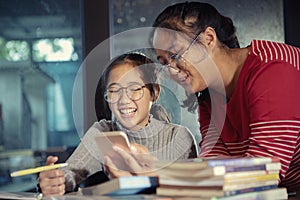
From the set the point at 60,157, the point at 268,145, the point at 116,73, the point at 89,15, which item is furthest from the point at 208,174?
the point at 60,157

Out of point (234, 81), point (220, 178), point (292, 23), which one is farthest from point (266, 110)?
point (292, 23)

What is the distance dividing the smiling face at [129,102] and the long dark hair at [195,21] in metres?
0.29

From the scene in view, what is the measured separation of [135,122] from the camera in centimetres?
153

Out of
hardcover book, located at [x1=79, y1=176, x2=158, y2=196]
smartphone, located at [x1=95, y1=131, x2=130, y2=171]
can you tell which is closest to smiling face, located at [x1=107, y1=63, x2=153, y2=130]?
smartphone, located at [x1=95, y1=131, x2=130, y2=171]

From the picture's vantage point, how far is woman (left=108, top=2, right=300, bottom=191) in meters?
1.06

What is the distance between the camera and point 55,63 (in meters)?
2.45

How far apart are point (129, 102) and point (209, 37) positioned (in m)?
0.36

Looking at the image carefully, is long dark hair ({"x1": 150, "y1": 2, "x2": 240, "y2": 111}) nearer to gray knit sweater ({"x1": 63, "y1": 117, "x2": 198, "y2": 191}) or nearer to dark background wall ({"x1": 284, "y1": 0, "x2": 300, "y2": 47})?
gray knit sweater ({"x1": 63, "y1": 117, "x2": 198, "y2": 191})

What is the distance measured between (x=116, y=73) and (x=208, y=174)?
82cm

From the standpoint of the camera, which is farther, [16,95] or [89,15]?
[16,95]

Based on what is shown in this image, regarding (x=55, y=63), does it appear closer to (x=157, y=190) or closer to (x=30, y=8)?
(x=30, y=8)

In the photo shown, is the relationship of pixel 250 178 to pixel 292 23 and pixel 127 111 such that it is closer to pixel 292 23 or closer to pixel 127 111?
pixel 127 111

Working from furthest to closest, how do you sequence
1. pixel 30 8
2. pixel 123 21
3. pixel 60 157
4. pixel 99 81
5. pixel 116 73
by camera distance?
pixel 30 8
pixel 60 157
pixel 123 21
pixel 99 81
pixel 116 73

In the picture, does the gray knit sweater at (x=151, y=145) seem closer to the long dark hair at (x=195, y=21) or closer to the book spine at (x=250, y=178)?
the long dark hair at (x=195, y=21)
